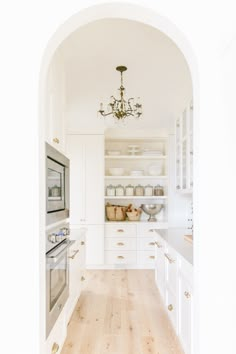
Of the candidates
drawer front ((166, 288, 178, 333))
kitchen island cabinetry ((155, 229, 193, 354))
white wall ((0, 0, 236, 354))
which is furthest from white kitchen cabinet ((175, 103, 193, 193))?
white wall ((0, 0, 236, 354))

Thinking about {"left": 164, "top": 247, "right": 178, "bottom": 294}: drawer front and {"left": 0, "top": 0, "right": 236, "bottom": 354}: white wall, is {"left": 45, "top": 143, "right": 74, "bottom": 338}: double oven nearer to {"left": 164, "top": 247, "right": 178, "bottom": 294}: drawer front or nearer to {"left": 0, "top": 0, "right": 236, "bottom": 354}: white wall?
{"left": 0, "top": 0, "right": 236, "bottom": 354}: white wall

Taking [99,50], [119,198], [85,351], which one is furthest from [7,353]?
[119,198]

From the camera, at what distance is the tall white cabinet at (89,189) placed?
5.16 meters

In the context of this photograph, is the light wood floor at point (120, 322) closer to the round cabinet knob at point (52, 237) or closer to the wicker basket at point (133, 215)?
the round cabinet knob at point (52, 237)

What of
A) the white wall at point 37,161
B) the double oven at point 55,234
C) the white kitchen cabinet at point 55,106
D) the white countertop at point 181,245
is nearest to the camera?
the white wall at point 37,161

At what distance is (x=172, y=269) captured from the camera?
2734 millimetres

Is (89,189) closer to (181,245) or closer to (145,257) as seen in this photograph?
(145,257)

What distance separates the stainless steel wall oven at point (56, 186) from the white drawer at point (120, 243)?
287cm

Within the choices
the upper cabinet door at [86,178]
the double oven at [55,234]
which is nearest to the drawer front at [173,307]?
the double oven at [55,234]

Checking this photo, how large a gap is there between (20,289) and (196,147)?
3.43 ft

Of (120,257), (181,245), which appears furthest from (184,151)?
(120,257)

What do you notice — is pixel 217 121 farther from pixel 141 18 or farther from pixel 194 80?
pixel 141 18

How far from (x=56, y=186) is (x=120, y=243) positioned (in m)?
3.28

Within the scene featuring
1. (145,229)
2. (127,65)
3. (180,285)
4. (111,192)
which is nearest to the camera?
(180,285)
